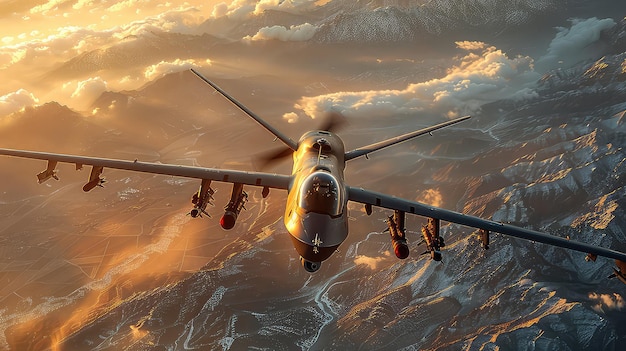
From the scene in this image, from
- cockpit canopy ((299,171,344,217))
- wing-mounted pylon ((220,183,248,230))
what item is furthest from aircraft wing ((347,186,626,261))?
wing-mounted pylon ((220,183,248,230))

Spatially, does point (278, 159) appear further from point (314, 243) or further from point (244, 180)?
point (314, 243)

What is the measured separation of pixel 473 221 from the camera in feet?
89.6

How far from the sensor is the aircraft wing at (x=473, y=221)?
1042 inches

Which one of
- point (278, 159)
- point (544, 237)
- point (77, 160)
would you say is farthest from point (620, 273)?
point (77, 160)

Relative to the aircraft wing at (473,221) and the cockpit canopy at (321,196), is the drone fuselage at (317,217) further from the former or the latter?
the aircraft wing at (473,221)

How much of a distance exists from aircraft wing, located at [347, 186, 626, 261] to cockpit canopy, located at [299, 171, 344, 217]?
4.90 metres

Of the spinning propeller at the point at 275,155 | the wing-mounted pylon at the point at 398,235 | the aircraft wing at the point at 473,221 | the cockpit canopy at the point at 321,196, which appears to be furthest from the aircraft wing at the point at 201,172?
the wing-mounted pylon at the point at 398,235

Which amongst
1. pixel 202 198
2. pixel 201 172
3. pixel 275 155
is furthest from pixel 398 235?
pixel 201 172

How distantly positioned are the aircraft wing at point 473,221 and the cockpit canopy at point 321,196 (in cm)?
490

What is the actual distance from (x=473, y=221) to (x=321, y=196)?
12303 mm

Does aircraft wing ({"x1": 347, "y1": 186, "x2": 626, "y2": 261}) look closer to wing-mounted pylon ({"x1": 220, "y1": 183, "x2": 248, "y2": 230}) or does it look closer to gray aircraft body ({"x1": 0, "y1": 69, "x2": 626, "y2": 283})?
gray aircraft body ({"x1": 0, "y1": 69, "x2": 626, "y2": 283})

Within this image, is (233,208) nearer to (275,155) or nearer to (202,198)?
(202,198)

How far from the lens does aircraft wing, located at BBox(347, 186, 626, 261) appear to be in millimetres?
26469

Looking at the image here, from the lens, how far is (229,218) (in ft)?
91.7
